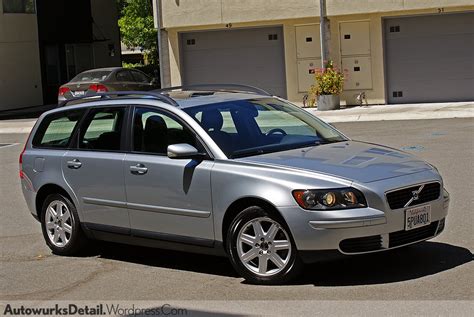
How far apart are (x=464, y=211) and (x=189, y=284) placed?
12.8 feet

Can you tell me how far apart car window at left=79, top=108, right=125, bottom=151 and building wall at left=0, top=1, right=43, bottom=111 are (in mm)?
28581

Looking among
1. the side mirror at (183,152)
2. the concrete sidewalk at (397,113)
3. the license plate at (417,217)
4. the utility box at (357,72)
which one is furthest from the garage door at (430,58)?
the side mirror at (183,152)

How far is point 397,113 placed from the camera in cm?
2433

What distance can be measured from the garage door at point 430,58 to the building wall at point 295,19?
367mm

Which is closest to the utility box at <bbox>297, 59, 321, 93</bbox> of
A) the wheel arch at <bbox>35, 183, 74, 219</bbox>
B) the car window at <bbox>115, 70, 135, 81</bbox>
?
the car window at <bbox>115, 70, 135, 81</bbox>

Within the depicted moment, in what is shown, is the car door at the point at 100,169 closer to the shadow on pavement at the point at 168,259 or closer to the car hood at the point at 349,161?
the shadow on pavement at the point at 168,259

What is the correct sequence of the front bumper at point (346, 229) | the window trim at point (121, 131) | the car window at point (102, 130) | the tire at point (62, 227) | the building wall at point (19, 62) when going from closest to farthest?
1. the front bumper at point (346, 229)
2. the window trim at point (121, 131)
3. the car window at point (102, 130)
4. the tire at point (62, 227)
5. the building wall at point (19, 62)

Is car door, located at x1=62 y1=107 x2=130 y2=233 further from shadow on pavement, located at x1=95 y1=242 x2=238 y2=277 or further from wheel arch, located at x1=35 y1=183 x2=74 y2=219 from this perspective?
shadow on pavement, located at x1=95 y1=242 x2=238 y2=277

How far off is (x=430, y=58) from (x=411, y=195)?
68.0 ft

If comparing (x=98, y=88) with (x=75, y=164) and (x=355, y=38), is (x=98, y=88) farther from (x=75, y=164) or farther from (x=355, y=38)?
(x=75, y=164)

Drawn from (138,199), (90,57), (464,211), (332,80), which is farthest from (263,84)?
(138,199)

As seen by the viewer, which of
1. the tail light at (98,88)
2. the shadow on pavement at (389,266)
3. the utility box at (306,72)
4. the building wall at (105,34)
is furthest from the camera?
the building wall at (105,34)

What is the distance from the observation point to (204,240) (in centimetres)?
753

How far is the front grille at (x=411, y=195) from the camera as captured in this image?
691 cm
